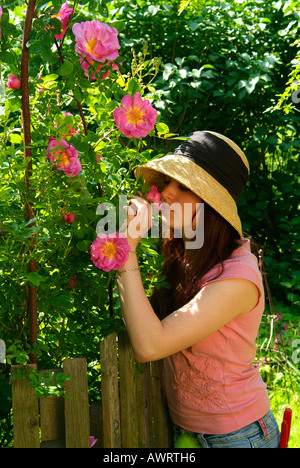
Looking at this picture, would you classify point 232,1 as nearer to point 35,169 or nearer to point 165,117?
point 165,117

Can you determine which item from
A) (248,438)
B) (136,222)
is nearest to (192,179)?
(136,222)

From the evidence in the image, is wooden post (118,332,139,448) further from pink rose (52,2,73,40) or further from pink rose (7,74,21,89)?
pink rose (52,2,73,40)

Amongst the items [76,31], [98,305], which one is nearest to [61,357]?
[98,305]

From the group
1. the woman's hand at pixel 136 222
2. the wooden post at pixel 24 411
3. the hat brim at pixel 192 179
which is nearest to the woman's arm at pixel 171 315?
the woman's hand at pixel 136 222

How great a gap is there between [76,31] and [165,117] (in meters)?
2.48

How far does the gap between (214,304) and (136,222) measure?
320 millimetres

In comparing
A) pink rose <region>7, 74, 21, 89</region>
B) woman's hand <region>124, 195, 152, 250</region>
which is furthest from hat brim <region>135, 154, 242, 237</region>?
pink rose <region>7, 74, 21, 89</region>

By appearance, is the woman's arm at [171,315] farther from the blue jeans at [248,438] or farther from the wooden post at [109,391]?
the blue jeans at [248,438]

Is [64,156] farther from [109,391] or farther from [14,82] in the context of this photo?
[109,391]

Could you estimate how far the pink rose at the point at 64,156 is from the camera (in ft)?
4.70

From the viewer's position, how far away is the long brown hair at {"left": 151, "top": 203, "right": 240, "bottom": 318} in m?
1.81

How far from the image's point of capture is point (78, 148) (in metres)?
1.46

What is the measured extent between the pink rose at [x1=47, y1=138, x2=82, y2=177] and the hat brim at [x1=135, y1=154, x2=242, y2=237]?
10.6 inches
